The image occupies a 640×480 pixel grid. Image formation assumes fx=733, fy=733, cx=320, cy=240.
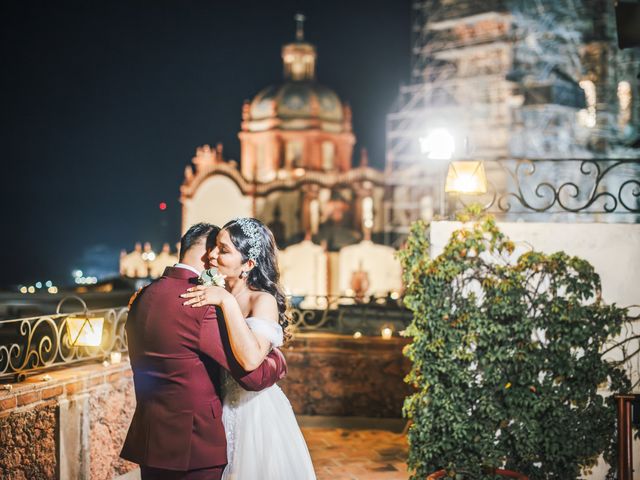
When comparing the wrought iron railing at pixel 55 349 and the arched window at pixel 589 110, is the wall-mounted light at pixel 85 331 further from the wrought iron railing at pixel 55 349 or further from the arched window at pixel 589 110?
the arched window at pixel 589 110

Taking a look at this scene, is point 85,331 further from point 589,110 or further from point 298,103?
point 298,103

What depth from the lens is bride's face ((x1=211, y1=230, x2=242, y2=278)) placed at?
3.78 meters

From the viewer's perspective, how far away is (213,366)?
3.73 meters

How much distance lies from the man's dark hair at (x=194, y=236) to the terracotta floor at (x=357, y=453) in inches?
161

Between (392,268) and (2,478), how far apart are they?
101ft

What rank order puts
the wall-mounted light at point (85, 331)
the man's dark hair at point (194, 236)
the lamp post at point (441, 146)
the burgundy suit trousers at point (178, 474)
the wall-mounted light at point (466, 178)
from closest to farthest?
the burgundy suit trousers at point (178, 474), the man's dark hair at point (194, 236), the wall-mounted light at point (85, 331), the wall-mounted light at point (466, 178), the lamp post at point (441, 146)

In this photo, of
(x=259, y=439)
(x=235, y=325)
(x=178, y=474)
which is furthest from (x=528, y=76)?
(x=178, y=474)

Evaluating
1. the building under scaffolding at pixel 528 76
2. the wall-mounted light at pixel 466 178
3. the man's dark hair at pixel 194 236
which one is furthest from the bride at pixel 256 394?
the building under scaffolding at pixel 528 76

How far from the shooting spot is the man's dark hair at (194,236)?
3882 millimetres

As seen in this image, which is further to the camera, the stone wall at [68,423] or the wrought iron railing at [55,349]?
the wrought iron railing at [55,349]

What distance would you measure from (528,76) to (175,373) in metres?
28.9

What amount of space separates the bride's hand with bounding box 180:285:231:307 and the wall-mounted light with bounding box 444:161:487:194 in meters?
3.53

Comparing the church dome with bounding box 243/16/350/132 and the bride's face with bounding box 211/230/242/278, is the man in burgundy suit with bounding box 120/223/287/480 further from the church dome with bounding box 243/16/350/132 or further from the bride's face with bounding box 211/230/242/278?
the church dome with bounding box 243/16/350/132

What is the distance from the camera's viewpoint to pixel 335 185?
4353 centimetres
